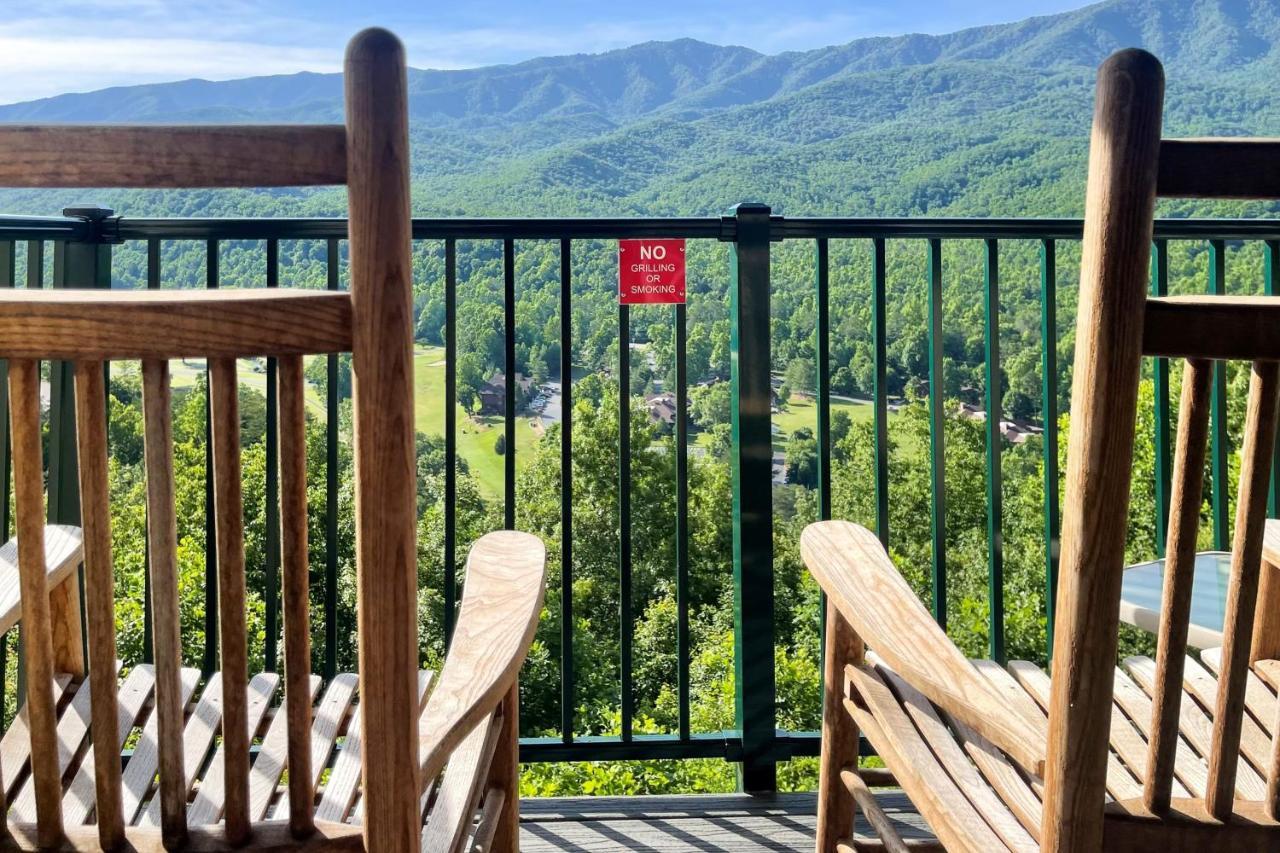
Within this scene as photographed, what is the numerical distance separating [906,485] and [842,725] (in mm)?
28265

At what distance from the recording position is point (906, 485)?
2911 centimetres

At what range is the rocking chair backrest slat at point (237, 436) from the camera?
88 cm

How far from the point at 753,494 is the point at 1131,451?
1.40m

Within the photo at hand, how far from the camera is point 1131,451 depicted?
911 mm

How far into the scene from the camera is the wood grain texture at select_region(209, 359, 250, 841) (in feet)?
2.94

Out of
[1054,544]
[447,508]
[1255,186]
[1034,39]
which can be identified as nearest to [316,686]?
[447,508]

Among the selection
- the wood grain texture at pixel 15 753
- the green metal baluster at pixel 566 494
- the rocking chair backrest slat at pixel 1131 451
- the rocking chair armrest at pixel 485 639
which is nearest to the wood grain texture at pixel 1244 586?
the rocking chair backrest slat at pixel 1131 451

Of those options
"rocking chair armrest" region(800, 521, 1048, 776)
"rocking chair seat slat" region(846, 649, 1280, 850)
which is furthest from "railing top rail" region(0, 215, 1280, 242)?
"rocking chair seat slat" region(846, 649, 1280, 850)

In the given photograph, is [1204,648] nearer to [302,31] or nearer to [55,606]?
[55,606]

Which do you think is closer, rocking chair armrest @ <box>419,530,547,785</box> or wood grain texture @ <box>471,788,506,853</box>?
rocking chair armrest @ <box>419,530,547,785</box>

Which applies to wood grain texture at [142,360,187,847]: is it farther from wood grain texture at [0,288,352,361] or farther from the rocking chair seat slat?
the rocking chair seat slat

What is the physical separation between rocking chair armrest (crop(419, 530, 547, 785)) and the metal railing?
2.69ft

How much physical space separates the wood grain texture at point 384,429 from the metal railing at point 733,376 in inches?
49.4

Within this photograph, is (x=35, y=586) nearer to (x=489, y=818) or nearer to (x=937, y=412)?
(x=489, y=818)
